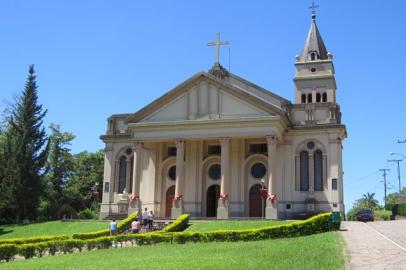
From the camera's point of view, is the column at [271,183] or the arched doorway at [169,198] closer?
the column at [271,183]

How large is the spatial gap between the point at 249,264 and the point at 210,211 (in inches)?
1080

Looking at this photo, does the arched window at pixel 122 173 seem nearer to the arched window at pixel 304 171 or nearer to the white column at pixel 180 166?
the white column at pixel 180 166

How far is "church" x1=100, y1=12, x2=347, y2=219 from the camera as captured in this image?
123 ft

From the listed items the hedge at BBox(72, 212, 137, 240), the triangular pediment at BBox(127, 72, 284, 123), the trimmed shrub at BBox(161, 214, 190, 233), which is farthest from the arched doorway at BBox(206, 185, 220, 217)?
the trimmed shrub at BBox(161, 214, 190, 233)

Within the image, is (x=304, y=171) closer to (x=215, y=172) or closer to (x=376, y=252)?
(x=215, y=172)

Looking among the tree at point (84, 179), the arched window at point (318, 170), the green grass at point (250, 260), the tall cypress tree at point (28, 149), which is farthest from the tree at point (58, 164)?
the green grass at point (250, 260)

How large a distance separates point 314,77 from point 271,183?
1610 cm

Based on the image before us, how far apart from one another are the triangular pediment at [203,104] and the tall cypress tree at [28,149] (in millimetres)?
12785

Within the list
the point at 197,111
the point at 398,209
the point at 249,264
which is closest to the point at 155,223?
the point at 197,111

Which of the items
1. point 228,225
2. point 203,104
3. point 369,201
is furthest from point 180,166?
point 369,201

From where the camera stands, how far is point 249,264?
1372 centimetres

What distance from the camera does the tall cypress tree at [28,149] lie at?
152ft

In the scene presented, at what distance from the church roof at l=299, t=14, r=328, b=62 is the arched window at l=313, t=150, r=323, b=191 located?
13328 mm

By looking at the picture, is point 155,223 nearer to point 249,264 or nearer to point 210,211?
point 210,211
